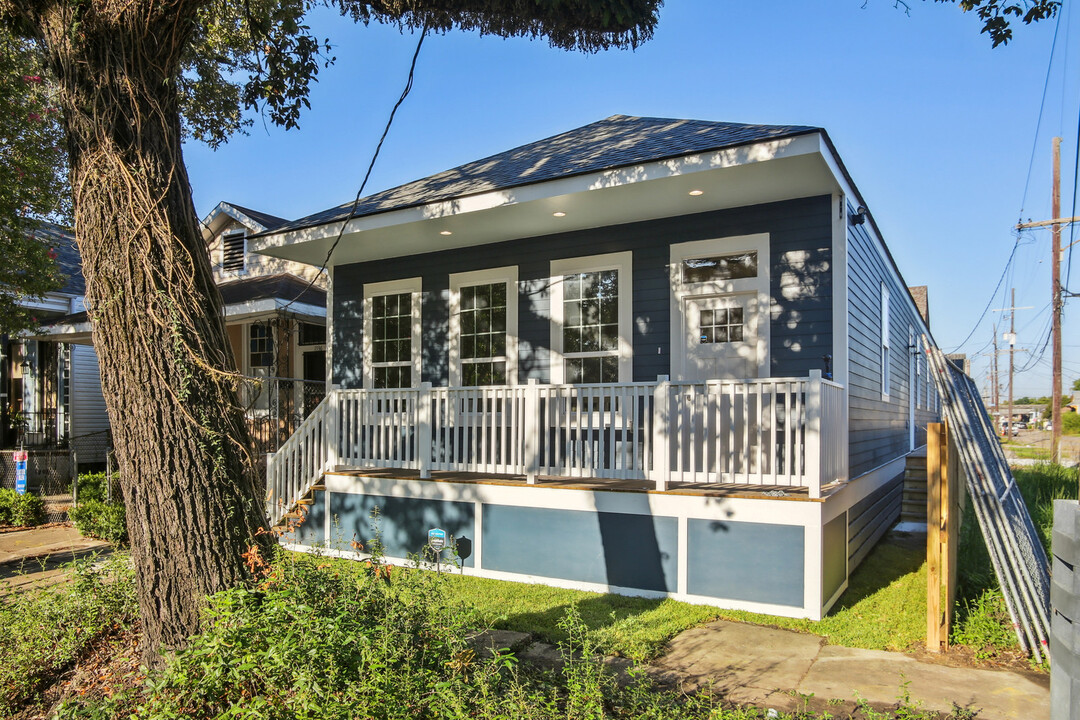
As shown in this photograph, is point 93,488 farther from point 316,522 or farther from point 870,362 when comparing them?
point 870,362

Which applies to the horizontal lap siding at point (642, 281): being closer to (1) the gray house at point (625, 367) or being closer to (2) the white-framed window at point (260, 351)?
(1) the gray house at point (625, 367)

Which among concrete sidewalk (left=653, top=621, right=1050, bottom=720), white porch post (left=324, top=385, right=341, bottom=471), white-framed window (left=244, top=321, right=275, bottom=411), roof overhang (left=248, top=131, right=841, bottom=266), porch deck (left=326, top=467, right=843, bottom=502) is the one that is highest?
roof overhang (left=248, top=131, right=841, bottom=266)

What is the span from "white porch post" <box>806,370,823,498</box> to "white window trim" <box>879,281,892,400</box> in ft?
16.2

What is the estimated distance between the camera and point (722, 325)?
24.3 feet

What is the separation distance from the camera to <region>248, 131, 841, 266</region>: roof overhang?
6039 millimetres

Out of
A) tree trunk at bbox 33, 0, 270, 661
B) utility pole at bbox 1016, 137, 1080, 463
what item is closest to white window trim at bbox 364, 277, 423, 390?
tree trunk at bbox 33, 0, 270, 661

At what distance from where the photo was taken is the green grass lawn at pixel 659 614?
492 centimetres

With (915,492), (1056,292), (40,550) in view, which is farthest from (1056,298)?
(40,550)

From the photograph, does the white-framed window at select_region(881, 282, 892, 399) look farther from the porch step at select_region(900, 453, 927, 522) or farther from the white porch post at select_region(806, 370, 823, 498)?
the white porch post at select_region(806, 370, 823, 498)

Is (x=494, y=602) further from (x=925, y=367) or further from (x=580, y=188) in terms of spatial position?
(x=925, y=367)

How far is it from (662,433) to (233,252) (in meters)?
12.9

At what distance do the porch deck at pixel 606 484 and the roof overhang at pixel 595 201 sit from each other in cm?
289

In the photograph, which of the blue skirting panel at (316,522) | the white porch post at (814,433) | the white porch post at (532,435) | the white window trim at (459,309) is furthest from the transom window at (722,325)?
the blue skirting panel at (316,522)

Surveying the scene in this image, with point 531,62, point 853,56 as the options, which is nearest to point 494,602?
point 531,62
